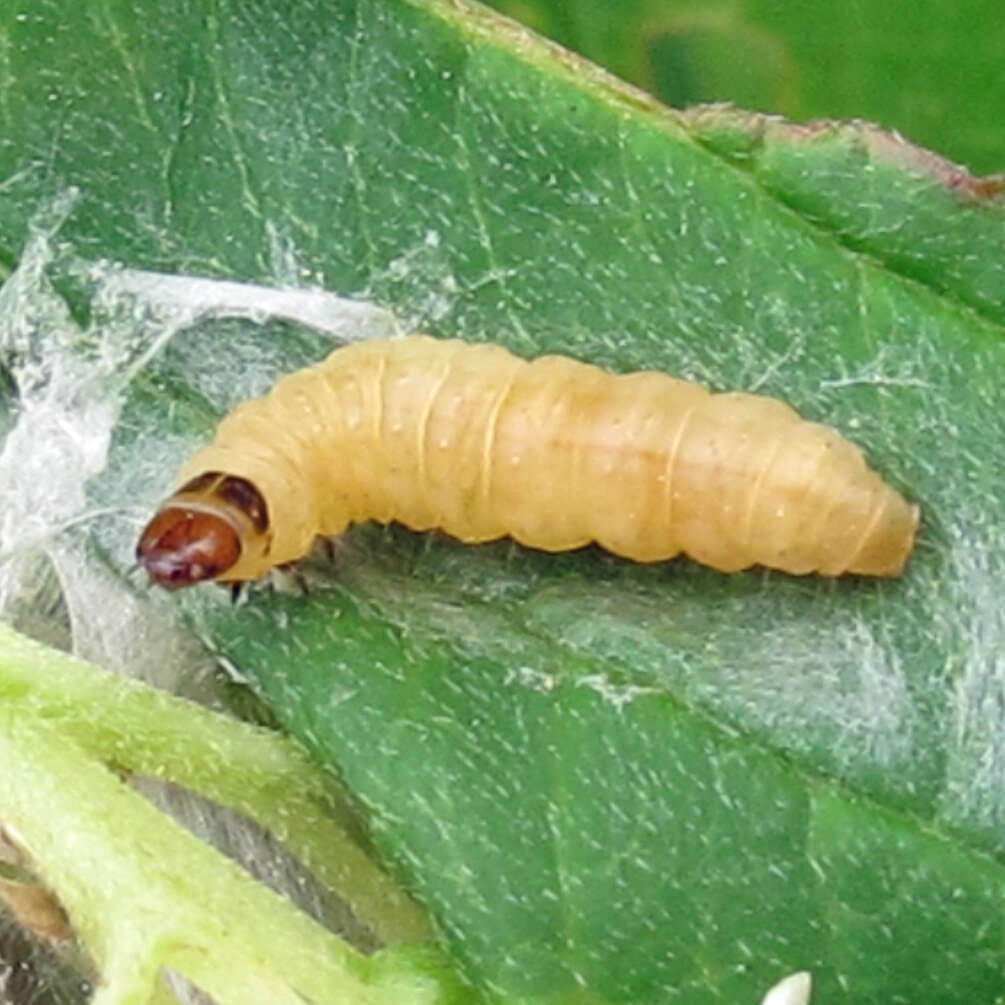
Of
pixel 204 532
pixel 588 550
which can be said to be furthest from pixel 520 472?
pixel 204 532

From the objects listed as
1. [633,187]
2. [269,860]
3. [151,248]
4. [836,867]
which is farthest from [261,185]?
[836,867]

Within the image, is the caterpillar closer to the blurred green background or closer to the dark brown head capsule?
the dark brown head capsule

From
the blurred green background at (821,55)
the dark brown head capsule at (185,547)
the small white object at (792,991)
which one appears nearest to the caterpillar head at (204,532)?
the dark brown head capsule at (185,547)

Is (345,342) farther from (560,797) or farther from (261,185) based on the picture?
(560,797)

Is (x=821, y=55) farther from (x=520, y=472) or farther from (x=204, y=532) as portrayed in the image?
(x=204, y=532)

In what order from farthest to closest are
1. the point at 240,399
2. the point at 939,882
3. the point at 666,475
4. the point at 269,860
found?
the point at 240,399
the point at 666,475
the point at 269,860
the point at 939,882

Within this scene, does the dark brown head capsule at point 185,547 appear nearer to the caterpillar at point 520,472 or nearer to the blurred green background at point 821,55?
the caterpillar at point 520,472

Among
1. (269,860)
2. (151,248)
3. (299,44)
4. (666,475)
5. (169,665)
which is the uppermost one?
(299,44)
